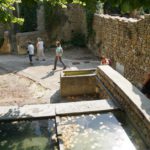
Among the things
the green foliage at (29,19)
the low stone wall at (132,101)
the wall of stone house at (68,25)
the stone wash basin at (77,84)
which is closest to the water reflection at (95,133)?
the low stone wall at (132,101)

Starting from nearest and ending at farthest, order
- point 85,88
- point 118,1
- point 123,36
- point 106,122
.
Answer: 1. point 118,1
2. point 106,122
3. point 85,88
4. point 123,36

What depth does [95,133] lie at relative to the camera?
654 cm

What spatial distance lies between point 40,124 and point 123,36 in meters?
7.98

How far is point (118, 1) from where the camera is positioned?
3.01 metres

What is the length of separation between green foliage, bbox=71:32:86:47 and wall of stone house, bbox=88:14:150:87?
4.46 m

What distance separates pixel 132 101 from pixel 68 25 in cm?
1751

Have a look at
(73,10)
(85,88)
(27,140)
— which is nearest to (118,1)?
(27,140)

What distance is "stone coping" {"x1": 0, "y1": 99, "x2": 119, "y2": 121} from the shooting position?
7.27m

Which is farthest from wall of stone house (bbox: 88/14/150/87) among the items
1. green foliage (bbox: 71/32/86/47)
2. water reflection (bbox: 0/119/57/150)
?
water reflection (bbox: 0/119/57/150)

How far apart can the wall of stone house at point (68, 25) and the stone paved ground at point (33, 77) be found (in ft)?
8.36

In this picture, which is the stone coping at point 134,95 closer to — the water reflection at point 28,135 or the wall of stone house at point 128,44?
the water reflection at point 28,135

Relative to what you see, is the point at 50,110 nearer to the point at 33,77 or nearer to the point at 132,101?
the point at 132,101

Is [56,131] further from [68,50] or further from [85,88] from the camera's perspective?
[68,50]

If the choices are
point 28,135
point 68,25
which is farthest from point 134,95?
point 68,25
